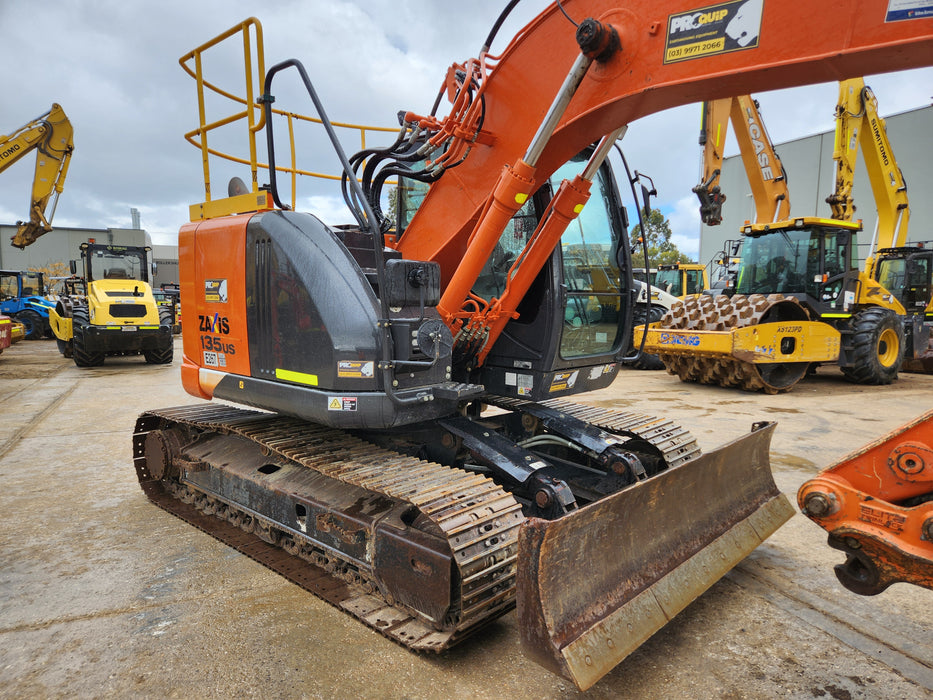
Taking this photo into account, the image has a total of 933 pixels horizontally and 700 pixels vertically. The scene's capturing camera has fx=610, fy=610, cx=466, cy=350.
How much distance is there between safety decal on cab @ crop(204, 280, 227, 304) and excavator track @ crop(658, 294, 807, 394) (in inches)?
291

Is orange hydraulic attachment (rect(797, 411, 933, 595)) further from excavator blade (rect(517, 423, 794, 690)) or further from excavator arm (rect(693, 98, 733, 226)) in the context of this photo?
excavator arm (rect(693, 98, 733, 226))

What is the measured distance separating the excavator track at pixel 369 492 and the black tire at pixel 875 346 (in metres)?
7.29

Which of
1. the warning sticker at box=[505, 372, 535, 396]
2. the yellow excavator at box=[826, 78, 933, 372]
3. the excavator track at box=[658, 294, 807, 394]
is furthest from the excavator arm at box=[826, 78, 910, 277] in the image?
the warning sticker at box=[505, 372, 535, 396]

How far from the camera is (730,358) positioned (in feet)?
29.3

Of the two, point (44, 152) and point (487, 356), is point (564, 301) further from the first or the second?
point (44, 152)

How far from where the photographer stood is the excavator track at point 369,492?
2590 millimetres

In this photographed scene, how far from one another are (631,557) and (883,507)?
3.20 feet

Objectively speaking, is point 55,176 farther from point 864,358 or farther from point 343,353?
point 864,358

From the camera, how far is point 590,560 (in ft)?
8.05

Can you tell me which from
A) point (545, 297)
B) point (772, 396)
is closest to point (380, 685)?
point (545, 297)

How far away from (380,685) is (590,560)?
0.98 meters

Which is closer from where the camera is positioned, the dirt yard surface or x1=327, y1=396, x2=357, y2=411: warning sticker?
the dirt yard surface

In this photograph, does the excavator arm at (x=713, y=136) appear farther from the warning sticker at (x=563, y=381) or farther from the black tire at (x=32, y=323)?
the black tire at (x=32, y=323)

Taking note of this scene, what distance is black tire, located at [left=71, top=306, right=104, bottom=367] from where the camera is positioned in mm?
12102
